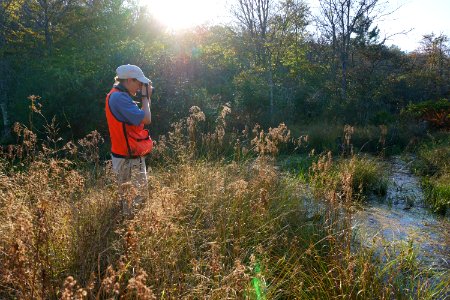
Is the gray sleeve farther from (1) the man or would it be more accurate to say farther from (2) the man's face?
(2) the man's face

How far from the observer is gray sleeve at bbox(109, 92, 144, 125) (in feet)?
12.9

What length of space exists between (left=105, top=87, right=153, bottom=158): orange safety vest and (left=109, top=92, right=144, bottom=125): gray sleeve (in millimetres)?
47

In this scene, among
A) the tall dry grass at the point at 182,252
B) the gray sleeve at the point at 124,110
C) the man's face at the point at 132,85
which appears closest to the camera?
the tall dry grass at the point at 182,252

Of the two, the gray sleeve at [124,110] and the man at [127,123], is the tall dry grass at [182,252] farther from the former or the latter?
the gray sleeve at [124,110]

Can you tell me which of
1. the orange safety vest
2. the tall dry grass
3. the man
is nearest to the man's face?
the man

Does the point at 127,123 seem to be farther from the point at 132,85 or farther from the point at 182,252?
the point at 182,252

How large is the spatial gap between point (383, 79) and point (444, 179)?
880 centimetres

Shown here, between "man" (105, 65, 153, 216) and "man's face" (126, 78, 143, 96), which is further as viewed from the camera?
"man's face" (126, 78, 143, 96)

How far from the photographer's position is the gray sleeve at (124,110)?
3936 millimetres

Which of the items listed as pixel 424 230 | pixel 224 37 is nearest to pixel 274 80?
pixel 224 37

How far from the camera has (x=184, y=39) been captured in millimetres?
16750

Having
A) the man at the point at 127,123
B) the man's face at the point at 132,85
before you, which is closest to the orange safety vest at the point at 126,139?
the man at the point at 127,123

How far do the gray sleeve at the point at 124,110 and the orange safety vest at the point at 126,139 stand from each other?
0.15ft

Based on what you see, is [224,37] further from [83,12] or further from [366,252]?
[366,252]
